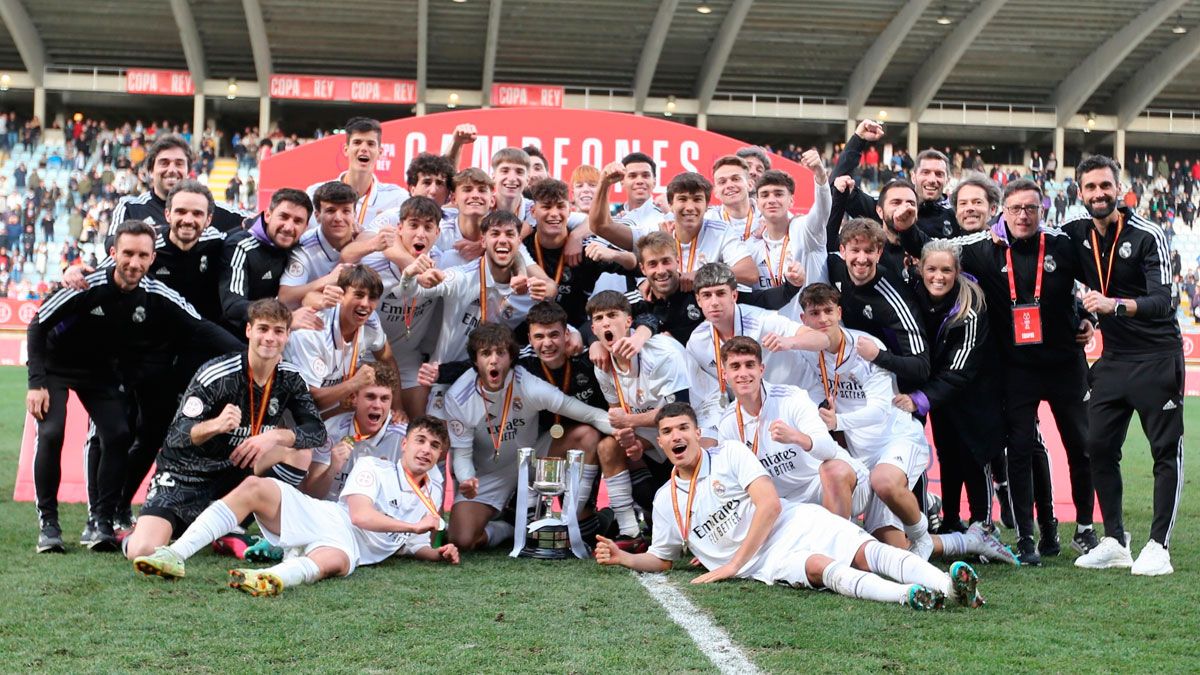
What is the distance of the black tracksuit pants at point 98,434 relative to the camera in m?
6.07

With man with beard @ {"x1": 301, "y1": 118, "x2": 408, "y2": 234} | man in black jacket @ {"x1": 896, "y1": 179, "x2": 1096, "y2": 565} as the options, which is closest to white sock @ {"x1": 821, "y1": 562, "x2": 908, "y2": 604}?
man in black jacket @ {"x1": 896, "y1": 179, "x2": 1096, "y2": 565}

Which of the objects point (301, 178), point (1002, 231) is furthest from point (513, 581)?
point (301, 178)

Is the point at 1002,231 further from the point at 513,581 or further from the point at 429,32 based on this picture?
the point at 429,32

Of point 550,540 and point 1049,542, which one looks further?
point 1049,542

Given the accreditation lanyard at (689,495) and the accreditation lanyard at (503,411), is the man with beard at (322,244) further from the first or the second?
the accreditation lanyard at (689,495)

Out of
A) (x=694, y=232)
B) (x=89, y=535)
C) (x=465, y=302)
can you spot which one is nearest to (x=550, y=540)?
(x=465, y=302)

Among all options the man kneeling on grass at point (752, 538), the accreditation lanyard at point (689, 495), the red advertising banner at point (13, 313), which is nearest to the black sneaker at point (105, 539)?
the man kneeling on grass at point (752, 538)

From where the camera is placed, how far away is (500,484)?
669cm

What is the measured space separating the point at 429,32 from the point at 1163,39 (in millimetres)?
20975

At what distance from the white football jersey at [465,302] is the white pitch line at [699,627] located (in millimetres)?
1846

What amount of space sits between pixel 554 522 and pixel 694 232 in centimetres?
182

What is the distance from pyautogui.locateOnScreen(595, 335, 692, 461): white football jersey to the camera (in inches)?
246

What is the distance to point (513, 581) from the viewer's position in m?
5.38

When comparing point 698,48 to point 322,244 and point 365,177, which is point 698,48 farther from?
point 322,244
